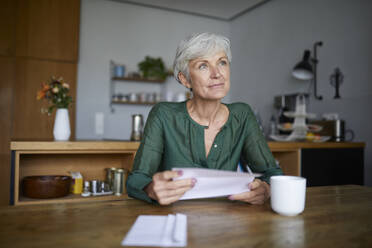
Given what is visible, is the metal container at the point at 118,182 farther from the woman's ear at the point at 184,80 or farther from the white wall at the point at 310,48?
the white wall at the point at 310,48

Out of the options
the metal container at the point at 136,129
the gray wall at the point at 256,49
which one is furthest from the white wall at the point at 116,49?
the metal container at the point at 136,129

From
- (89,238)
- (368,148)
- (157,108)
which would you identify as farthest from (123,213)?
(368,148)

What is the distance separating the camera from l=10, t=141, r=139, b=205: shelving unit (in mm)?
1831

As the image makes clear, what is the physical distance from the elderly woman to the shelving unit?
2.85ft

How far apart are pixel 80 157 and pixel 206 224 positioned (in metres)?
1.79

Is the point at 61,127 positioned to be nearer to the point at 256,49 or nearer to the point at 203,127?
the point at 203,127

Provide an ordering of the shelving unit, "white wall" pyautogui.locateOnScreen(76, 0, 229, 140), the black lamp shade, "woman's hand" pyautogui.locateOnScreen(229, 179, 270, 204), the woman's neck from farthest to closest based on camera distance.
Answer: "white wall" pyautogui.locateOnScreen(76, 0, 229, 140) → the black lamp shade → the shelving unit → the woman's neck → "woman's hand" pyautogui.locateOnScreen(229, 179, 270, 204)

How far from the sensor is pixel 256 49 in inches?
176

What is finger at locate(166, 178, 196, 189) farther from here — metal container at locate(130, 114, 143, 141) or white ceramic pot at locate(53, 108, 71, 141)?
metal container at locate(130, 114, 143, 141)

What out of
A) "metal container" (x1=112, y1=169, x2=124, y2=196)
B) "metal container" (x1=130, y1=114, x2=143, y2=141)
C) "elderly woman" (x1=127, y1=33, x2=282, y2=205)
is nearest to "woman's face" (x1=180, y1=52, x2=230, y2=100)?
"elderly woman" (x1=127, y1=33, x2=282, y2=205)

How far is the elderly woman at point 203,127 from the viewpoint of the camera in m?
1.20

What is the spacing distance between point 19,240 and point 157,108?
2.62 ft

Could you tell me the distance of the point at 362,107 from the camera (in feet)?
9.52

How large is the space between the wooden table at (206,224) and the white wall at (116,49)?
10.9 ft
